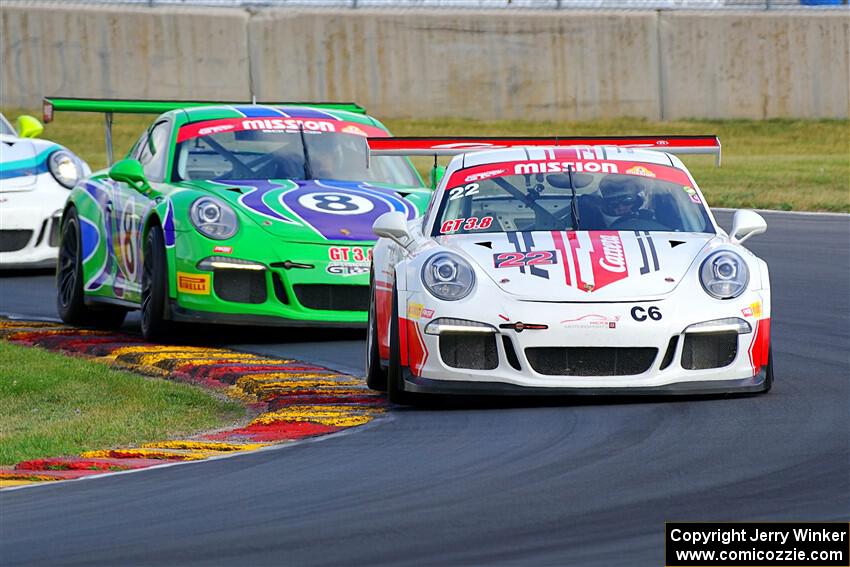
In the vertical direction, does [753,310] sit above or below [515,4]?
below

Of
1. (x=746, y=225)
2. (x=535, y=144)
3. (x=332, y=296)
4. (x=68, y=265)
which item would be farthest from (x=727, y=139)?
(x=746, y=225)

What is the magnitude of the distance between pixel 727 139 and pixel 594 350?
21.0 m

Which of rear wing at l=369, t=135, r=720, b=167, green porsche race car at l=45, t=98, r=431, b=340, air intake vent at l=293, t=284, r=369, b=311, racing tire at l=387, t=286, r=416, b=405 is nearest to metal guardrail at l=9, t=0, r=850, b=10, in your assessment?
green porsche race car at l=45, t=98, r=431, b=340

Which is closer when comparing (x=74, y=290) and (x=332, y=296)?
(x=332, y=296)

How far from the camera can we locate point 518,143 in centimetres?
962

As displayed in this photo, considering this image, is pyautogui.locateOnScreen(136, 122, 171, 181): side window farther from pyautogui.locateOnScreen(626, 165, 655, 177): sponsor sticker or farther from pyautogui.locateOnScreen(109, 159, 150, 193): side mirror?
pyautogui.locateOnScreen(626, 165, 655, 177): sponsor sticker

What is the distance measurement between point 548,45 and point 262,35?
4.46 metres

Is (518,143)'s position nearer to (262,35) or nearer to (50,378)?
(50,378)

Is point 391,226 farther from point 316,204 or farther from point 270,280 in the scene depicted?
point 316,204

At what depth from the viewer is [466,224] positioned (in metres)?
8.70

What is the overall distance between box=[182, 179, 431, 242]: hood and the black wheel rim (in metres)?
1.46

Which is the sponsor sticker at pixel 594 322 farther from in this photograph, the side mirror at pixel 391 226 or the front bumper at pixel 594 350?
the side mirror at pixel 391 226

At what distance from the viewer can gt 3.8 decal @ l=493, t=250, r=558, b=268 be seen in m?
8.09

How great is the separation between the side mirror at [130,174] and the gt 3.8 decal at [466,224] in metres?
3.03
